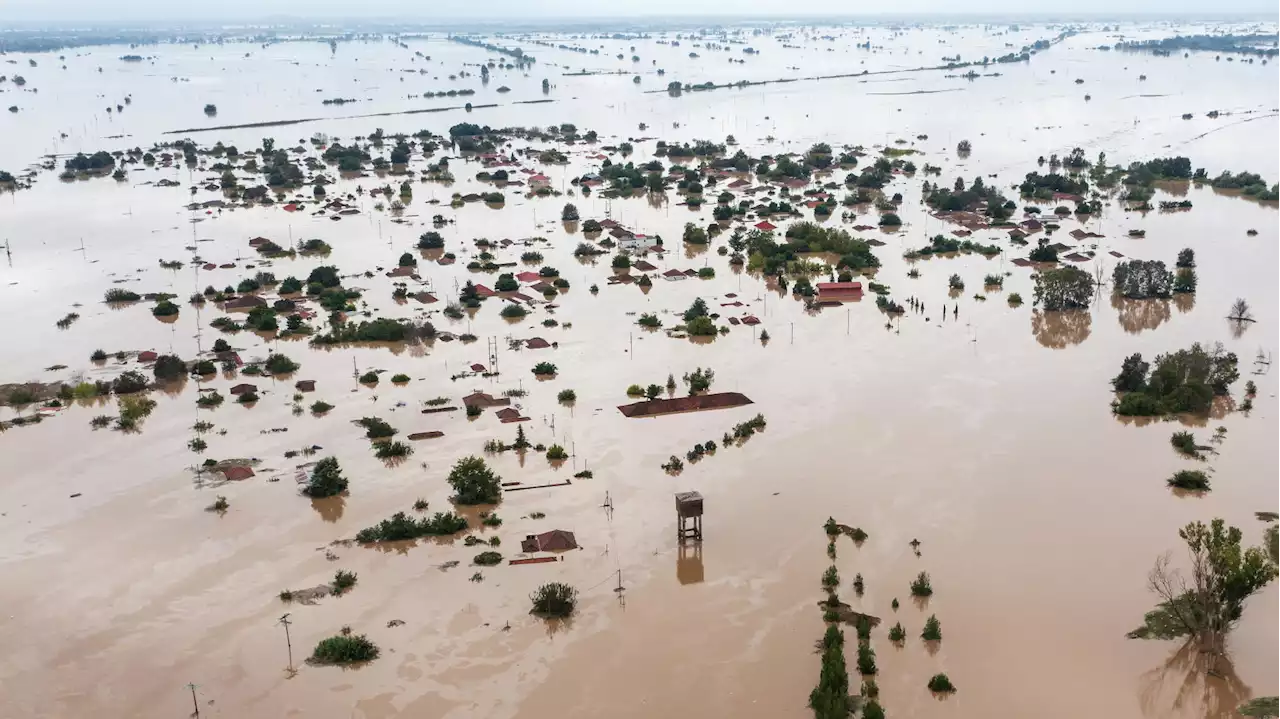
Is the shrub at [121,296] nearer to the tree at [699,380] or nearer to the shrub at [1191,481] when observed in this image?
the tree at [699,380]

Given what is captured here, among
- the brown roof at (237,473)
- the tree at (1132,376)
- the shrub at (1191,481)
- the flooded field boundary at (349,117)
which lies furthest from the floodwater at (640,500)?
the flooded field boundary at (349,117)

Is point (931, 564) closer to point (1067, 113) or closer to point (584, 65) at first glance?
point (1067, 113)

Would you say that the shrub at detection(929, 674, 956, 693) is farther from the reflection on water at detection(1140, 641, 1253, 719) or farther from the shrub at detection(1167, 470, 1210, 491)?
the shrub at detection(1167, 470, 1210, 491)

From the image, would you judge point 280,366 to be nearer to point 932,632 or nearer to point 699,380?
point 699,380

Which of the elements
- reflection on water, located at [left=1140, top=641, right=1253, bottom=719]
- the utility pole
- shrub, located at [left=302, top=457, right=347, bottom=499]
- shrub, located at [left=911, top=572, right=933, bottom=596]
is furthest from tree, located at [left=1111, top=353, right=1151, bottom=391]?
the utility pole

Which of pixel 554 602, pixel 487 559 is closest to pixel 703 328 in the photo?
pixel 487 559

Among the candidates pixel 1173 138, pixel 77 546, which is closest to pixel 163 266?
pixel 77 546
